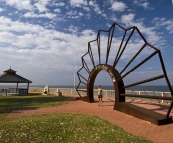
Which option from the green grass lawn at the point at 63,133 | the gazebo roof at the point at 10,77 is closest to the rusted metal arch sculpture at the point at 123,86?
the green grass lawn at the point at 63,133

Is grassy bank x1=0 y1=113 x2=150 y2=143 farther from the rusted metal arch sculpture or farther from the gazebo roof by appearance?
the gazebo roof

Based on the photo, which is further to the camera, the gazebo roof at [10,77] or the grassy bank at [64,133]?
the gazebo roof at [10,77]

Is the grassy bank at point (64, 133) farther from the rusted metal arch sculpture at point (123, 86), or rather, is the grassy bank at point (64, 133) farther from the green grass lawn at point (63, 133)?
the rusted metal arch sculpture at point (123, 86)

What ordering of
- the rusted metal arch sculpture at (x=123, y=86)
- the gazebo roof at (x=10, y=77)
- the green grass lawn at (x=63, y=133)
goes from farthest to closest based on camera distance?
the gazebo roof at (x=10, y=77) → the rusted metal arch sculpture at (x=123, y=86) → the green grass lawn at (x=63, y=133)

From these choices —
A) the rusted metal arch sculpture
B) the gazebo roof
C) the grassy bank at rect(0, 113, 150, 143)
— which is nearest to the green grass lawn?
the grassy bank at rect(0, 113, 150, 143)

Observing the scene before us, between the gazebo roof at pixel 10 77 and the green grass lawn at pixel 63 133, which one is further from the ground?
the gazebo roof at pixel 10 77

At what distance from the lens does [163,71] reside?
8.34 metres

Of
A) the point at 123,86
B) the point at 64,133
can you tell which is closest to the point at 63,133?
the point at 64,133

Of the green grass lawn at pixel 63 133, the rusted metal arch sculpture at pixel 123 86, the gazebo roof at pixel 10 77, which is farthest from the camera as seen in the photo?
the gazebo roof at pixel 10 77

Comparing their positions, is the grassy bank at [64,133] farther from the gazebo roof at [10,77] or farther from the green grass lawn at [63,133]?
the gazebo roof at [10,77]

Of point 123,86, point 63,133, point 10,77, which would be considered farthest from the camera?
point 10,77

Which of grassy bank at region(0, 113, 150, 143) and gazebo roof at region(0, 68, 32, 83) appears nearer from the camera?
grassy bank at region(0, 113, 150, 143)

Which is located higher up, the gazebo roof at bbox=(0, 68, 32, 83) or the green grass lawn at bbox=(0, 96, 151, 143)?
the gazebo roof at bbox=(0, 68, 32, 83)

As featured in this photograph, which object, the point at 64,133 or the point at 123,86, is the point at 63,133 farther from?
the point at 123,86
